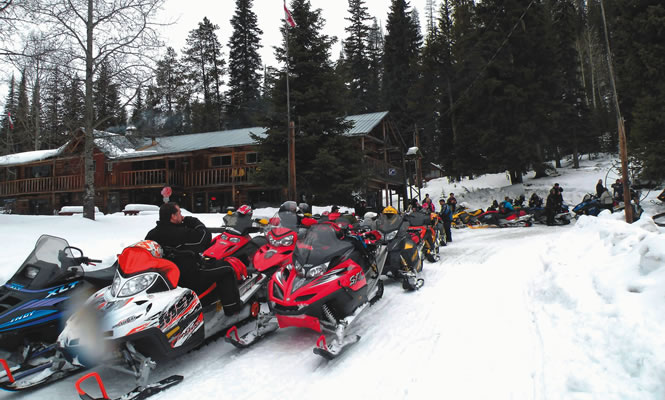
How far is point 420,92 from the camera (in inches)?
1314

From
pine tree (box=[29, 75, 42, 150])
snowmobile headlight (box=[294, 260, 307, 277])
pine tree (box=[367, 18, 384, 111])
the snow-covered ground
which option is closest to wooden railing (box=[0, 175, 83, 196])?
A: pine tree (box=[29, 75, 42, 150])

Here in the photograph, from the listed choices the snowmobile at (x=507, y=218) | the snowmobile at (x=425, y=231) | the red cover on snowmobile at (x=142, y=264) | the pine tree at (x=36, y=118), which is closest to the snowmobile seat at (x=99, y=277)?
the red cover on snowmobile at (x=142, y=264)

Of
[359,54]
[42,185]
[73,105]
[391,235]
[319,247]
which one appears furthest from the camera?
[359,54]

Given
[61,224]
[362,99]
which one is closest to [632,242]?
[61,224]

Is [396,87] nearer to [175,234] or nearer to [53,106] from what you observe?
[53,106]

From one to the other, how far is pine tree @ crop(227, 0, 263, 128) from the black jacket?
38.4 meters

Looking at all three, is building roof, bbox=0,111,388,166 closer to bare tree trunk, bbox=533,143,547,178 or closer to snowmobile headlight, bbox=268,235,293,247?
bare tree trunk, bbox=533,143,547,178

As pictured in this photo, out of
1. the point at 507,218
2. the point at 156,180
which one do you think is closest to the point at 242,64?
the point at 156,180

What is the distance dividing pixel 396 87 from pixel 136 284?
39.8 meters

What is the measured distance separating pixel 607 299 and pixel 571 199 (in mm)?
20803

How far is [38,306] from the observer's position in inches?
140

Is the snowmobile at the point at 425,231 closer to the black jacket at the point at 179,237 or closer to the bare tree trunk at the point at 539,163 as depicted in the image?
the black jacket at the point at 179,237

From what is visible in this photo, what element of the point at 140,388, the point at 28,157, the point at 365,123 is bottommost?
the point at 140,388

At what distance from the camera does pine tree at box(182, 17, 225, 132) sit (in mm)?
45000
